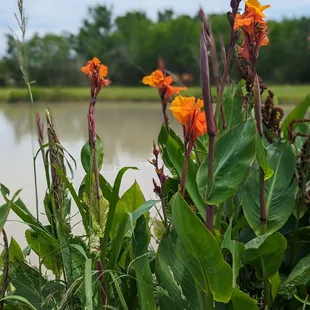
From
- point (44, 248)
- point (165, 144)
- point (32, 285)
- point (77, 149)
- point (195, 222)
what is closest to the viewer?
point (195, 222)

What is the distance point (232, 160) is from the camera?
806 millimetres

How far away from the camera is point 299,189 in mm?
1083

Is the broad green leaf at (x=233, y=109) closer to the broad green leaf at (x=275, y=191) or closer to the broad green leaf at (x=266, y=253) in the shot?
the broad green leaf at (x=275, y=191)

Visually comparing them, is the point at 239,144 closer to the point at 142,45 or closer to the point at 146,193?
the point at 146,193

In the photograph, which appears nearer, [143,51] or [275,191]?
[275,191]

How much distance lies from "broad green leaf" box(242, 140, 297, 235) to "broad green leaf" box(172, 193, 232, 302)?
223 mm

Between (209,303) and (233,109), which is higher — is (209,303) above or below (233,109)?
below

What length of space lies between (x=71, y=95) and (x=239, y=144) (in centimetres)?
1090

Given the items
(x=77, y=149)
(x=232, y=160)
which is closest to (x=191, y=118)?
(x=232, y=160)

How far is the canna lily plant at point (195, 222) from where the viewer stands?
744 millimetres

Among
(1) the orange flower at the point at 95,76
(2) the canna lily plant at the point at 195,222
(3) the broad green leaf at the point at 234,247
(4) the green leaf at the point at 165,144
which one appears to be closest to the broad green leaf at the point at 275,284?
(2) the canna lily plant at the point at 195,222

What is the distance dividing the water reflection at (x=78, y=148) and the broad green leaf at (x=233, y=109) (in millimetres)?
242

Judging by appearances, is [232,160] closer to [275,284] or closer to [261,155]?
[261,155]

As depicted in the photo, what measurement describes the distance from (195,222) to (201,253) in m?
0.06
